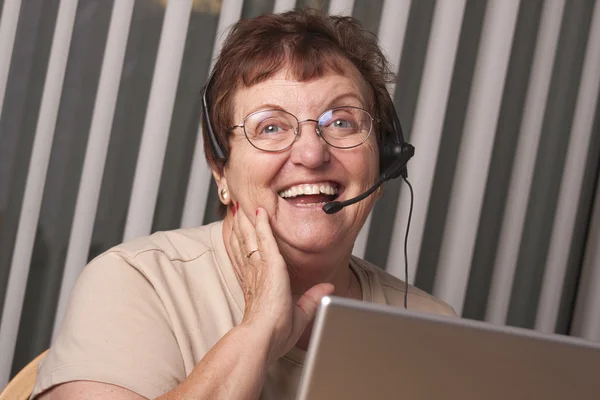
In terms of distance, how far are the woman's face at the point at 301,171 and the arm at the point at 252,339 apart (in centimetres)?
6

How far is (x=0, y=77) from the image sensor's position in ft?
6.79

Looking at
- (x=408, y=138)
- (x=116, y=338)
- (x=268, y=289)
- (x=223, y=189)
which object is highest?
(x=408, y=138)

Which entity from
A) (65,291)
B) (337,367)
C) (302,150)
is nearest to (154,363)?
(302,150)

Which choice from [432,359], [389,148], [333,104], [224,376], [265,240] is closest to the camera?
[432,359]

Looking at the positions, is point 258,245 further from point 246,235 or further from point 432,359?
point 432,359

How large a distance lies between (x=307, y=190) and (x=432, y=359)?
78 cm

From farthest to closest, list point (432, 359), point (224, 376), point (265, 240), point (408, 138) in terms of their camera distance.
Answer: point (408, 138) < point (265, 240) < point (224, 376) < point (432, 359)

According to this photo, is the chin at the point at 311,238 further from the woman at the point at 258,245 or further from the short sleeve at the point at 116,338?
the short sleeve at the point at 116,338

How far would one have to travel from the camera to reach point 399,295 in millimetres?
1715

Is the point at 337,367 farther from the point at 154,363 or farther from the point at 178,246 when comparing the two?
the point at 178,246

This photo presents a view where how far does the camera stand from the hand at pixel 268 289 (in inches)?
48.9

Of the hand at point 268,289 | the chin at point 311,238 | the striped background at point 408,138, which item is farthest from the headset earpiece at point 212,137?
the striped background at point 408,138

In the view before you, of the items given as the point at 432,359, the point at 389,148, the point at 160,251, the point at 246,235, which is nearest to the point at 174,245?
the point at 160,251

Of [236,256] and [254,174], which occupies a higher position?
[254,174]
